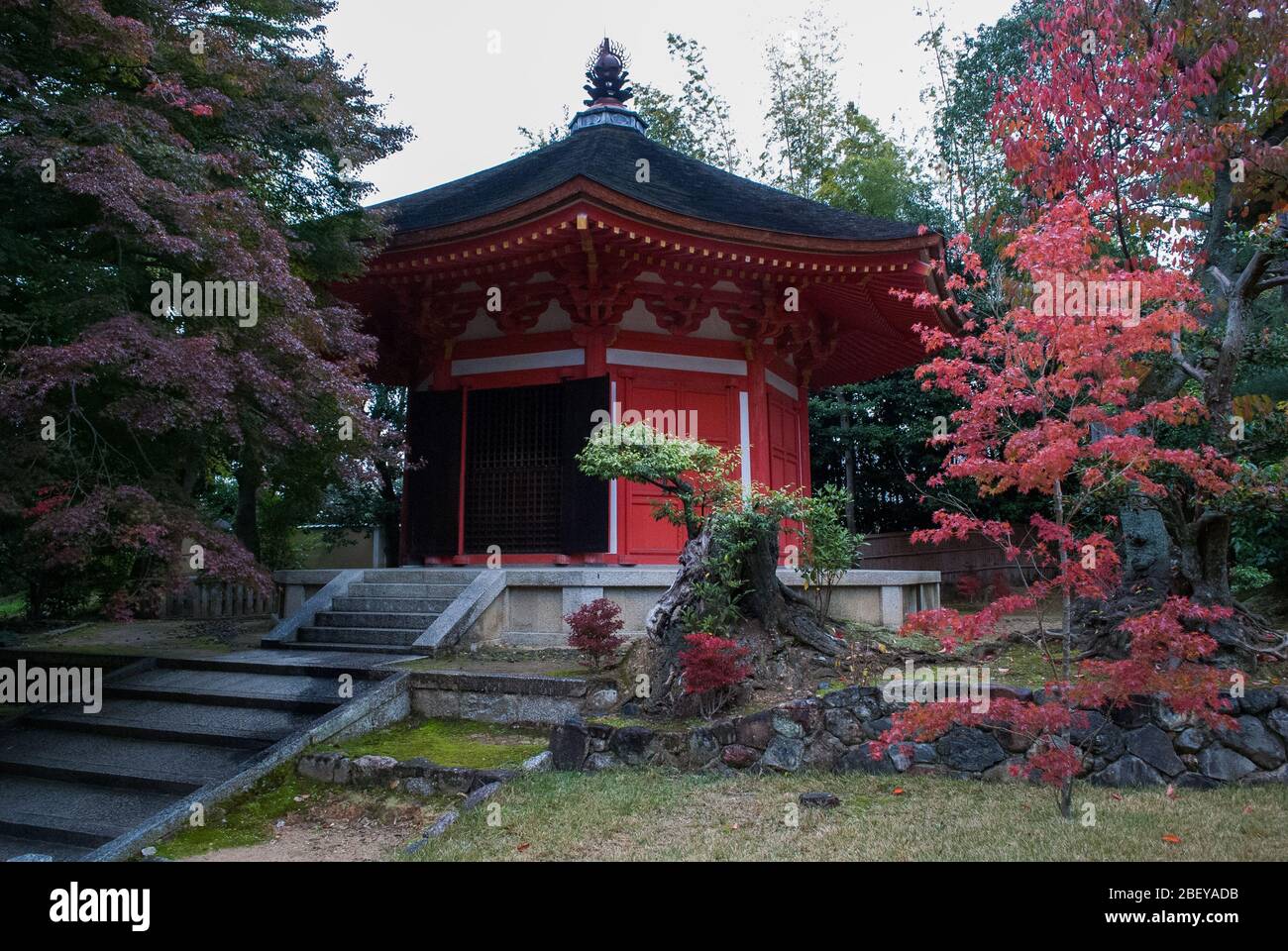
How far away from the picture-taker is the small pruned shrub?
592 cm

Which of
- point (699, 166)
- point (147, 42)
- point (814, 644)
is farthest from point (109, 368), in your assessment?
point (699, 166)

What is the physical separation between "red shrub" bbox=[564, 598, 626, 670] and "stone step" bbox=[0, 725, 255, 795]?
265 centimetres

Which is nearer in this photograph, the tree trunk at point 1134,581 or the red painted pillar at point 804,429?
the tree trunk at point 1134,581

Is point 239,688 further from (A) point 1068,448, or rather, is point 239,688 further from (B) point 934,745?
(A) point 1068,448

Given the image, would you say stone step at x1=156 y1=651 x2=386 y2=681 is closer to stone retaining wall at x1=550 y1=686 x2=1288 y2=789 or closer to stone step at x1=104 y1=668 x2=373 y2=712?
stone step at x1=104 y1=668 x2=373 y2=712

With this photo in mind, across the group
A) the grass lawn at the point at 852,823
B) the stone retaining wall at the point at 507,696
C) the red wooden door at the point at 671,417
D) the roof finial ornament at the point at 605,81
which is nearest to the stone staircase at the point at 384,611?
the stone retaining wall at the point at 507,696

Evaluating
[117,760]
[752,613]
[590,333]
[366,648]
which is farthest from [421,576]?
[752,613]

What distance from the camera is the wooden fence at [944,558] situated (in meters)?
17.0

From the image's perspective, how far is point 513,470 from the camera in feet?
33.2

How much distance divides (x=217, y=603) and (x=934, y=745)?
1434cm

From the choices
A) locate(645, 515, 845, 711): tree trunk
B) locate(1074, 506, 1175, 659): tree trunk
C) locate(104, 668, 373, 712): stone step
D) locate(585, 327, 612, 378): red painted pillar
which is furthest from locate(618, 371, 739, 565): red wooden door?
locate(1074, 506, 1175, 659): tree trunk

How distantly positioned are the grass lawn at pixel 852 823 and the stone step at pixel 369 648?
2801 mm

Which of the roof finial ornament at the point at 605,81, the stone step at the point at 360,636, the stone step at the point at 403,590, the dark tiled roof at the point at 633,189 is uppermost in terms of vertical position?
the roof finial ornament at the point at 605,81

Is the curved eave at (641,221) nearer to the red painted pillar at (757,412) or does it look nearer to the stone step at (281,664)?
the red painted pillar at (757,412)
